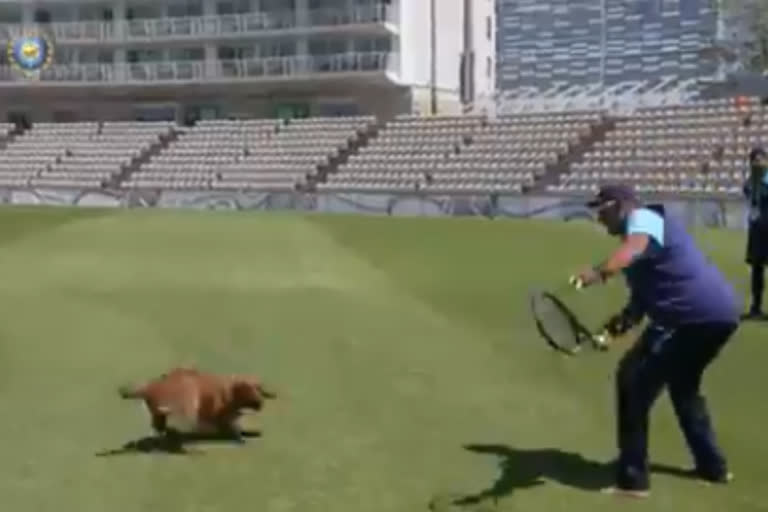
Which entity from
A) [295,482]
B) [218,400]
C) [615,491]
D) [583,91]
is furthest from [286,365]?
[583,91]

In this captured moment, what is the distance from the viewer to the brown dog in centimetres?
764

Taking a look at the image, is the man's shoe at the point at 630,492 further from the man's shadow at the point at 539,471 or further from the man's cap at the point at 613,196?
the man's cap at the point at 613,196

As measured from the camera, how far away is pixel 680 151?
35594 mm

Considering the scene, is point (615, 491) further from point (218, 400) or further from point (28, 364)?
point (28, 364)

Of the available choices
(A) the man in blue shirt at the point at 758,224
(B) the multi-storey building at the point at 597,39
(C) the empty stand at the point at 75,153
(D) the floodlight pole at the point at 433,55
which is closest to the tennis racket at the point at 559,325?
(A) the man in blue shirt at the point at 758,224

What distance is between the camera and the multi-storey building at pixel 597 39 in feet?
297

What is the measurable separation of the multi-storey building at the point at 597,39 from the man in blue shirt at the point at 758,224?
245ft

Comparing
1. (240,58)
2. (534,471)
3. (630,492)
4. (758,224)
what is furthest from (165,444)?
(240,58)

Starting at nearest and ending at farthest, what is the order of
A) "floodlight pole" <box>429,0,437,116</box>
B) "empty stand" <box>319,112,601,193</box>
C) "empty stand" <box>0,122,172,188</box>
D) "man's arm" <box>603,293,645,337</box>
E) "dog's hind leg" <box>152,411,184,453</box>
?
"man's arm" <box>603,293,645,337</box> → "dog's hind leg" <box>152,411,184,453</box> → "empty stand" <box>319,112,601,193</box> → "empty stand" <box>0,122,172,188</box> → "floodlight pole" <box>429,0,437,116</box>

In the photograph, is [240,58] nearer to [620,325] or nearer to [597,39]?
[597,39]

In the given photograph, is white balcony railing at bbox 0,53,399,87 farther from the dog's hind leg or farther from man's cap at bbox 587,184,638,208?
man's cap at bbox 587,184,638,208

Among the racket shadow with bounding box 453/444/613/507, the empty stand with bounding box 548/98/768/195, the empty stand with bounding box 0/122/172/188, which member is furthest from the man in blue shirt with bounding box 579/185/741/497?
the empty stand with bounding box 0/122/172/188

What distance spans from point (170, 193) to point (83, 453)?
116 ft

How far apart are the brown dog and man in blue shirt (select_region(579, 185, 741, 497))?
2529mm
